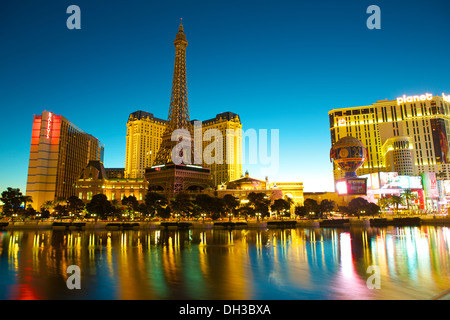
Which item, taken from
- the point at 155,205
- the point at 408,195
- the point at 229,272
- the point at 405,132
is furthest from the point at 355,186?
the point at 229,272

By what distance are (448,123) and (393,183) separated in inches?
3194

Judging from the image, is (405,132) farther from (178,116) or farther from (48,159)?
(48,159)

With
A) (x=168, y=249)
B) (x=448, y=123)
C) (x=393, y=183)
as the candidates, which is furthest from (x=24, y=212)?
(x=448, y=123)

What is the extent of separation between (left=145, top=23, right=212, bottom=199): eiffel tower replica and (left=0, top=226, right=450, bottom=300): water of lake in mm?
76704

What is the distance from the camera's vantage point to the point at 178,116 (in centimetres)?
12694

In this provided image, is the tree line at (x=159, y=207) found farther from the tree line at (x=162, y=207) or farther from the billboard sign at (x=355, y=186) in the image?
the billboard sign at (x=355, y=186)

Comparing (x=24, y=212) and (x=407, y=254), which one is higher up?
(x=24, y=212)

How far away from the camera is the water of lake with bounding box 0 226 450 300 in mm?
20281

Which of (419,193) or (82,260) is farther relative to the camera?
(419,193)

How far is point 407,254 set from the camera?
1372 inches

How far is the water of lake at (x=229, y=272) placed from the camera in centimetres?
2028

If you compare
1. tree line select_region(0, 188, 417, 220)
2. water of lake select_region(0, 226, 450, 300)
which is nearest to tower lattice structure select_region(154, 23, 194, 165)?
tree line select_region(0, 188, 417, 220)

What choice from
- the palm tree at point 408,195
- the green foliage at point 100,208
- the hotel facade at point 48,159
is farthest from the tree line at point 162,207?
the palm tree at point 408,195
